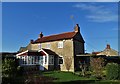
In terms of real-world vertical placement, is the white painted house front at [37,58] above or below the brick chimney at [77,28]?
below

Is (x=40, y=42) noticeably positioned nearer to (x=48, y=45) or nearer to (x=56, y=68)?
(x=48, y=45)

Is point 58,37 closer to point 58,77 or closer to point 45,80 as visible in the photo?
point 58,77

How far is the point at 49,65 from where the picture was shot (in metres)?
42.5

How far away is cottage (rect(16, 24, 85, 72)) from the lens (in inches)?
1651

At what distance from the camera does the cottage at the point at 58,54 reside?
138 feet

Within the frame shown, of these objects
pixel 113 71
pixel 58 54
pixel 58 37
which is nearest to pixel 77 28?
pixel 58 37

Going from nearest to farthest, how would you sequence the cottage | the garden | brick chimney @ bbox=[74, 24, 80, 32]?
the garden, the cottage, brick chimney @ bbox=[74, 24, 80, 32]

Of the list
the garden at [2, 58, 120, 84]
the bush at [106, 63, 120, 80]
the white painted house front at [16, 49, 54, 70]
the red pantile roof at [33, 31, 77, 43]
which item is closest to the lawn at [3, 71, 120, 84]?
the garden at [2, 58, 120, 84]

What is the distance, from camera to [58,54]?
148 ft

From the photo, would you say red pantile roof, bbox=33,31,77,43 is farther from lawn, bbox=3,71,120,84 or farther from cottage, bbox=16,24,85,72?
lawn, bbox=3,71,120,84

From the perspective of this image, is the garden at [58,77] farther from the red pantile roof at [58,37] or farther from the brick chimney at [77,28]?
the brick chimney at [77,28]

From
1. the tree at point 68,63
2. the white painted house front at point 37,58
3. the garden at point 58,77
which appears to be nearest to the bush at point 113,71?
the garden at point 58,77

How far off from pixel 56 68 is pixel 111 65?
19.7m

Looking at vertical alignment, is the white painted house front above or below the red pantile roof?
below
